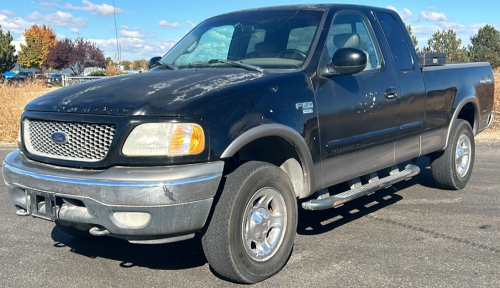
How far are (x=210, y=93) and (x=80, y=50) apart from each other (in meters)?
59.4

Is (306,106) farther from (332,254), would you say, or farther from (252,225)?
(332,254)

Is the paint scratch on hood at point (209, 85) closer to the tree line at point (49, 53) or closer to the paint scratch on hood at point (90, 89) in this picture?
the paint scratch on hood at point (90, 89)

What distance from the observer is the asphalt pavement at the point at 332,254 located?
12.5 ft

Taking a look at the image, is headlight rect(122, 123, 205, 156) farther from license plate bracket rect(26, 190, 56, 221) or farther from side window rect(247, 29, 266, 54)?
side window rect(247, 29, 266, 54)

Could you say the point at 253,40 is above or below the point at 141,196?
above

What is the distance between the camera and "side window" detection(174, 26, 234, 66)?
16.3 feet

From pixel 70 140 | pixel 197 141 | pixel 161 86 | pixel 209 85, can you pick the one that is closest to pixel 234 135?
pixel 197 141

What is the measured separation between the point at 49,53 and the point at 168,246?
197ft

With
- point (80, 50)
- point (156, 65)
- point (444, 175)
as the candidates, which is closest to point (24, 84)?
point (156, 65)

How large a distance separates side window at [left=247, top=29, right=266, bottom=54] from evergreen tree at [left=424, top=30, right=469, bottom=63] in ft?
104

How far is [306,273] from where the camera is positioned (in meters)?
3.93

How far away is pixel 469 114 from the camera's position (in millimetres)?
6895

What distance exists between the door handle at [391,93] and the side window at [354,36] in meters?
0.25

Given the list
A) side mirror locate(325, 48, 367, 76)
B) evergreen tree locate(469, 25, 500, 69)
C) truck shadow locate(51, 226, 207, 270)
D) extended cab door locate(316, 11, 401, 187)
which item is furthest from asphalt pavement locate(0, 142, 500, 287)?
evergreen tree locate(469, 25, 500, 69)
